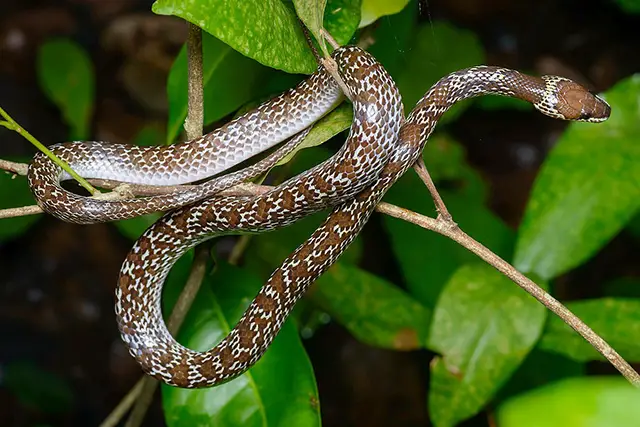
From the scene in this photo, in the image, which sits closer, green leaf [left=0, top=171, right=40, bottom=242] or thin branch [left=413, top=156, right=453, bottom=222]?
thin branch [left=413, top=156, right=453, bottom=222]

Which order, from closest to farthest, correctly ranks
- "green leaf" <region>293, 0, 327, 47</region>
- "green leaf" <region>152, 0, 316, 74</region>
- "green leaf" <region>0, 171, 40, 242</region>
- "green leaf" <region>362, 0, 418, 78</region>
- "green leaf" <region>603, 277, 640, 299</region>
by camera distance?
"green leaf" <region>152, 0, 316, 74</region>, "green leaf" <region>293, 0, 327, 47</region>, "green leaf" <region>362, 0, 418, 78</region>, "green leaf" <region>0, 171, 40, 242</region>, "green leaf" <region>603, 277, 640, 299</region>

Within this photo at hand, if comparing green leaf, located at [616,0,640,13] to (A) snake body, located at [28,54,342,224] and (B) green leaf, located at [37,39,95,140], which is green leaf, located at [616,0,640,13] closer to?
(A) snake body, located at [28,54,342,224]

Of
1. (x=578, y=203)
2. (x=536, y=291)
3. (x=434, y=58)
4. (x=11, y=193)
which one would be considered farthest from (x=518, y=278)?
(x=11, y=193)

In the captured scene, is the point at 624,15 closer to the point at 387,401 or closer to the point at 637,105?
the point at 637,105

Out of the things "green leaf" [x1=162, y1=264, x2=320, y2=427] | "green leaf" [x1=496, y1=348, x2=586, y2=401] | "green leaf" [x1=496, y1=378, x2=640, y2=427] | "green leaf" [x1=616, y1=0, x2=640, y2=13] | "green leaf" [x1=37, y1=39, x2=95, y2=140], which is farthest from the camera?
"green leaf" [x1=37, y1=39, x2=95, y2=140]

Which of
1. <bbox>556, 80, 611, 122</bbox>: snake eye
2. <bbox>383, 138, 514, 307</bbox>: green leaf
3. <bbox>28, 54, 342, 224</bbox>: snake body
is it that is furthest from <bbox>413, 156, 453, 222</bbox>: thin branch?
<bbox>383, 138, 514, 307</bbox>: green leaf

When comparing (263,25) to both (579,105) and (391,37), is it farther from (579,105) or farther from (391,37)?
(579,105)

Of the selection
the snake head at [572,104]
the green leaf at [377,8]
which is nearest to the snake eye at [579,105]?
the snake head at [572,104]

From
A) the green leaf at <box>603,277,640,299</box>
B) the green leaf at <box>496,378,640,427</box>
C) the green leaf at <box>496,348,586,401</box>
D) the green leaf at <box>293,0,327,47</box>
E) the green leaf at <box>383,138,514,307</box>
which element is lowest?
the green leaf at <box>603,277,640,299</box>

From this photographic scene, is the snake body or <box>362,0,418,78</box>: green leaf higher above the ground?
<box>362,0,418,78</box>: green leaf
